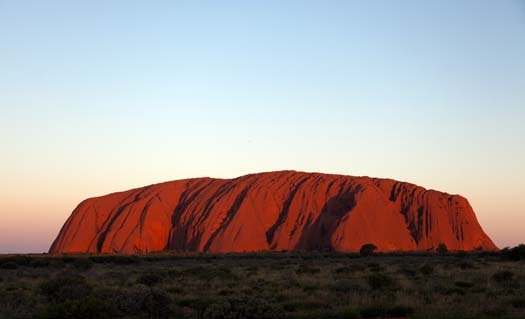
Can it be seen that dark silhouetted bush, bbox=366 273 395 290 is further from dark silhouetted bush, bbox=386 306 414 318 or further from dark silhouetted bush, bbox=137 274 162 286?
dark silhouetted bush, bbox=137 274 162 286

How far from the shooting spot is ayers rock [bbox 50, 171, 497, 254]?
220 ft

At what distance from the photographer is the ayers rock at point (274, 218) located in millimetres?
67188

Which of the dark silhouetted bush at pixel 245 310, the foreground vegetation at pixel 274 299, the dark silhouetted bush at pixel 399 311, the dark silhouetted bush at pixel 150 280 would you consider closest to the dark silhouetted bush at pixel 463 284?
the foreground vegetation at pixel 274 299

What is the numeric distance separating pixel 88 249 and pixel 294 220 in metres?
25.8

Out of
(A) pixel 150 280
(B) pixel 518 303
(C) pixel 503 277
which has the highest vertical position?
(B) pixel 518 303

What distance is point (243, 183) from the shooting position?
75250 millimetres

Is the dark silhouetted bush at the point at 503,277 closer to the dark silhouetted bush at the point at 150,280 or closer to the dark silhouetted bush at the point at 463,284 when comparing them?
the dark silhouetted bush at the point at 463,284

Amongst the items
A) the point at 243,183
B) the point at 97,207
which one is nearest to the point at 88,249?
the point at 97,207

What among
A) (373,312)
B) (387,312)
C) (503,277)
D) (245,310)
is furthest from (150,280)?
(503,277)

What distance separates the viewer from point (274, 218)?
7181cm

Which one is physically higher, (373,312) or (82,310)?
(82,310)

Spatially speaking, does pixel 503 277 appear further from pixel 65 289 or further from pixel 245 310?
pixel 65 289

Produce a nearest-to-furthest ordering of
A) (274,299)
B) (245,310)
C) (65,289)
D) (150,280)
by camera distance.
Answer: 1. (245,310)
2. (274,299)
3. (65,289)
4. (150,280)

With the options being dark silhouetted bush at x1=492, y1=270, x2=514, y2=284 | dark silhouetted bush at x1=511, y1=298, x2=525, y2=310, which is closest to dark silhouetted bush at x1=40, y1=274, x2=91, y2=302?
dark silhouetted bush at x1=511, y1=298, x2=525, y2=310
